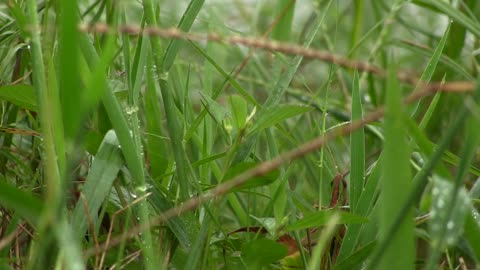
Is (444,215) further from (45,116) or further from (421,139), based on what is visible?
(45,116)

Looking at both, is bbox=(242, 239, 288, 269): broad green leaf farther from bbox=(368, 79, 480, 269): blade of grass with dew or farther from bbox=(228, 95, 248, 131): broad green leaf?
bbox=(368, 79, 480, 269): blade of grass with dew

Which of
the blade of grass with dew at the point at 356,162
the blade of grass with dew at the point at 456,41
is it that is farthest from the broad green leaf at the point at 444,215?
the blade of grass with dew at the point at 456,41

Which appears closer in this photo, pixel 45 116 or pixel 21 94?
pixel 45 116

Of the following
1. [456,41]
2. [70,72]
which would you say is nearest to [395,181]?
[70,72]

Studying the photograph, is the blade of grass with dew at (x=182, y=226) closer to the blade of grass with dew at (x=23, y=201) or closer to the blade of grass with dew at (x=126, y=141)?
the blade of grass with dew at (x=126, y=141)

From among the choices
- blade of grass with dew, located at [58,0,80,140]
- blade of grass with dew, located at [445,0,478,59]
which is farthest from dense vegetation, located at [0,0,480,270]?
blade of grass with dew, located at [445,0,478,59]

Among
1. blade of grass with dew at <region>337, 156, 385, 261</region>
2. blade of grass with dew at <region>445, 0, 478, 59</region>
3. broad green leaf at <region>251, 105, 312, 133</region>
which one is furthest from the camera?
blade of grass with dew at <region>445, 0, 478, 59</region>

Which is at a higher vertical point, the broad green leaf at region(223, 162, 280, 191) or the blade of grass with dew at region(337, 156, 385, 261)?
the broad green leaf at region(223, 162, 280, 191)
